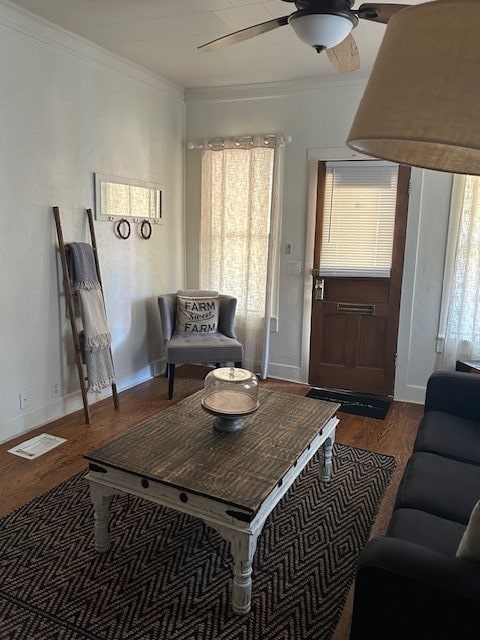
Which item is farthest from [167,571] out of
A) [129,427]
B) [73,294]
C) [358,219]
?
[358,219]

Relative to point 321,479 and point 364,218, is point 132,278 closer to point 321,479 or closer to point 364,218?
point 364,218

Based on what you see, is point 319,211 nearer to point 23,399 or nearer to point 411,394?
point 411,394

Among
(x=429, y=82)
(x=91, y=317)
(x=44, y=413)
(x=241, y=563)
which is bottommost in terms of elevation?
(x=44, y=413)

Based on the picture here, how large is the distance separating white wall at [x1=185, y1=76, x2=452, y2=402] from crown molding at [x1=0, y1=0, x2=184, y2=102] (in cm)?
61

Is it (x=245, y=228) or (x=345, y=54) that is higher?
(x=345, y=54)

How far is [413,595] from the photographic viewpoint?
1281 mm

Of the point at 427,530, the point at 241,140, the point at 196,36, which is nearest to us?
the point at 427,530

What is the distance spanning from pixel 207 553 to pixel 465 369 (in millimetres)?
2470

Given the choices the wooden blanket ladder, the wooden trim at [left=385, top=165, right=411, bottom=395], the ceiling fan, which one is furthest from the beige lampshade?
the wooden trim at [left=385, top=165, right=411, bottom=395]

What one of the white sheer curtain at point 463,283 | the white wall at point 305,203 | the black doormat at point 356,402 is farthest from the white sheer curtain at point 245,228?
the white sheer curtain at point 463,283

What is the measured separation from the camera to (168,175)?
4.67 meters

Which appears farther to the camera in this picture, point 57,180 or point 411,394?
point 411,394

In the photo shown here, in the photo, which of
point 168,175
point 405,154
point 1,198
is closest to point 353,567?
point 405,154

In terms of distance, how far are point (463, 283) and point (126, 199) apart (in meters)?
2.81
